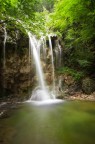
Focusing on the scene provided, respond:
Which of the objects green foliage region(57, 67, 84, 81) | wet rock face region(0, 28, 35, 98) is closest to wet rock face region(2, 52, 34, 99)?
wet rock face region(0, 28, 35, 98)

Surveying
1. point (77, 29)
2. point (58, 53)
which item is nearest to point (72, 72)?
point (58, 53)

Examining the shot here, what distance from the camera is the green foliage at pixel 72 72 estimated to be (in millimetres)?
11719

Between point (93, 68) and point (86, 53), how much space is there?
1222mm

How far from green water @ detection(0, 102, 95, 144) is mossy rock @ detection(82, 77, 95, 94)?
4.36 meters

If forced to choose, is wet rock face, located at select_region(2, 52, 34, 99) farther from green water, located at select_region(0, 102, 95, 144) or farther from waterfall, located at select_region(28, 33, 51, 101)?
green water, located at select_region(0, 102, 95, 144)

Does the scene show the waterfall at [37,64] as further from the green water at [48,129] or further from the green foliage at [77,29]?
the green water at [48,129]

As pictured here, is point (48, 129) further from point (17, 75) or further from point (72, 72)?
point (72, 72)

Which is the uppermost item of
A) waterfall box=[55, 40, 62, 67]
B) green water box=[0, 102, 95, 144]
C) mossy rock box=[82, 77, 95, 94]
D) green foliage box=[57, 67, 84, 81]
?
waterfall box=[55, 40, 62, 67]

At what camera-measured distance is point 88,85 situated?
1081 centimetres

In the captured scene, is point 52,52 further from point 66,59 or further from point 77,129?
point 77,129

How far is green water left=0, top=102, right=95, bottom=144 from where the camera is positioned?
162 inches

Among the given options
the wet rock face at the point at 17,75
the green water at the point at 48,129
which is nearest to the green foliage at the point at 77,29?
the wet rock face at the point at 17,75

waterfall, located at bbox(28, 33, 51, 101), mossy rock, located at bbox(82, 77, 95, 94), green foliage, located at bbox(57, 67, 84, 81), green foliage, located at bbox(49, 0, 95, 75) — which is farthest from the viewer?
green foliage, located at bbox(57, 67, 84, 81)

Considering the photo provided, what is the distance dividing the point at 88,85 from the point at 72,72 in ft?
5.68
